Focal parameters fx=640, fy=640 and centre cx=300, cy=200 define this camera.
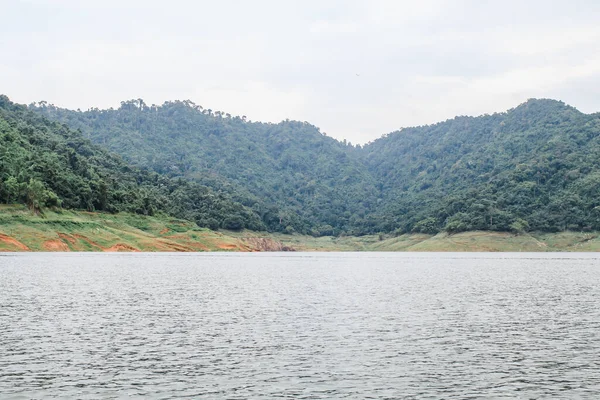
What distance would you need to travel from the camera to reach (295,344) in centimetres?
3719

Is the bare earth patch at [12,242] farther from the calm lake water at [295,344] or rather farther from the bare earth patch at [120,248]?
the calm lake water at [295,344]

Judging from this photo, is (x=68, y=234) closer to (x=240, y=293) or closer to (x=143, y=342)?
(x=240, y=293)

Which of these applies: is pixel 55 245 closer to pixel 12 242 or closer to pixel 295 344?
pixel 12 242

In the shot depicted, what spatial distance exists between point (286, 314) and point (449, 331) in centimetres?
1374

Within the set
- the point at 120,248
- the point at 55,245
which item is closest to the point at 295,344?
the point at 55,245

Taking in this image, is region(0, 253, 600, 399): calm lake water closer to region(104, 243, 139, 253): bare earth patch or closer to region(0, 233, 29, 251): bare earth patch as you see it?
region(0, 233, 29, 251): bare earth patch

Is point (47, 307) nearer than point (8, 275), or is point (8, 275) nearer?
point (47, 307)

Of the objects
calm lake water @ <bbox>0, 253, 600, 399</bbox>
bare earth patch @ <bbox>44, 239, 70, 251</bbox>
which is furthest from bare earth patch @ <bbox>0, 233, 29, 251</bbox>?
Answer: calm lake water @ <bbox>0, 253, 600, 399</bbox>

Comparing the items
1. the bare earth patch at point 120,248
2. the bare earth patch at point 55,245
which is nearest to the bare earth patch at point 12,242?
the bare earth patch at point 55,245

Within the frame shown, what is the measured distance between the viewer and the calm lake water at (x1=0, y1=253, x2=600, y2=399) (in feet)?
89.2

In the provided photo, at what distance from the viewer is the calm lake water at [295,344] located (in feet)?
89.2

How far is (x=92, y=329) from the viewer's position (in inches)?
1658

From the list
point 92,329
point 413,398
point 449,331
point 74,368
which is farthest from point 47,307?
point 413,398

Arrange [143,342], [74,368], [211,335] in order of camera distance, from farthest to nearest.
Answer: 1. [211,335]
2. [143,342]
3. [74,368]
